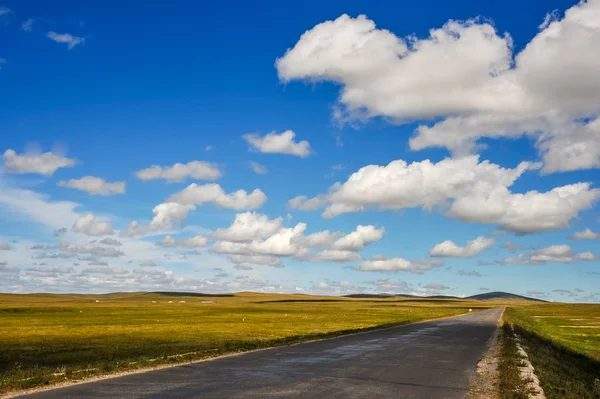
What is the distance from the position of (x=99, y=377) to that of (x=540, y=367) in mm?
19336

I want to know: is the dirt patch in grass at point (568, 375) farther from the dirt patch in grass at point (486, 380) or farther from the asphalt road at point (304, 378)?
the asphalt road at point (304, 378)

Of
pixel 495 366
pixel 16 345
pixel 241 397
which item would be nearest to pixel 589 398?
pixel 495 366

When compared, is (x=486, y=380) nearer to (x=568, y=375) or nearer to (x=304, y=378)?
(x=568, y=375)

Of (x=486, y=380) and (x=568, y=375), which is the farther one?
(x=568, y=375)

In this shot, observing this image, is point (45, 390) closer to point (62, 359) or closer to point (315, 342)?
point (62, 359)

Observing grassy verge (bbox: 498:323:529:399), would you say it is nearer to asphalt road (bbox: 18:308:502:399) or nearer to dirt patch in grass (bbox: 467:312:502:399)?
dirt patch in grass (bbox: 467:312:502:399)

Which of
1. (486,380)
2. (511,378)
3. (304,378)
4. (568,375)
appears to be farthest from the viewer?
(568,375)

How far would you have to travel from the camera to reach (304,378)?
19.0 m

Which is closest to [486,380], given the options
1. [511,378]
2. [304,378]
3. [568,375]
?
[511,378]

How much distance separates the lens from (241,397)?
15086mm

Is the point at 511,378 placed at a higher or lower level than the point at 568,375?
higher

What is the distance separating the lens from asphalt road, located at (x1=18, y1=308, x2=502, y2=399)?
15766mm

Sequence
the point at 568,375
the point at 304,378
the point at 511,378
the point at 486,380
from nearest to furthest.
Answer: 1. the point at 304,378
2. the point at 486,380
3. the point at 511,378
4. the point at 568,375

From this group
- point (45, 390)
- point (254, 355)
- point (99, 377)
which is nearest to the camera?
point (45, 390)
